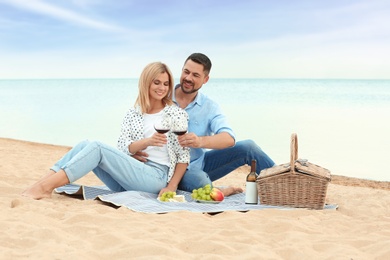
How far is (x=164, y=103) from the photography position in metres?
5.40

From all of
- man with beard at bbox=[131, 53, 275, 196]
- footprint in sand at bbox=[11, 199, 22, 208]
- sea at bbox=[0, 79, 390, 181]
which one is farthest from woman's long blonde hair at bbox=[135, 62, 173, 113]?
sea at bbox=[0, 79, 390, 181]

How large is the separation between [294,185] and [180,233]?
4.87 feet

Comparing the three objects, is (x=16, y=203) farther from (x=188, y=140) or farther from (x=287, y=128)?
(x=287, y=128)

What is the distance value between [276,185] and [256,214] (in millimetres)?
493

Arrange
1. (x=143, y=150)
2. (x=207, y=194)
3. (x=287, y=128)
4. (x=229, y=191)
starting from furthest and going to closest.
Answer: (x=287, y=128) < (x=229, y=191) < (x=143, y=150) < (x=207, y=194)

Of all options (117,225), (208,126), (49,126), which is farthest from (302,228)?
(49,126)

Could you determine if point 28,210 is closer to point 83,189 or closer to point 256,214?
point 83,189

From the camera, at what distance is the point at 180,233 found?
12.8ft

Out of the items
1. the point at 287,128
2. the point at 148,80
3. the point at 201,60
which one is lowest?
the point at 287,128

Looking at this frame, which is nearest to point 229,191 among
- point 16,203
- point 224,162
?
point 224,162

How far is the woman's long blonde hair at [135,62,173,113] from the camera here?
5.15 m

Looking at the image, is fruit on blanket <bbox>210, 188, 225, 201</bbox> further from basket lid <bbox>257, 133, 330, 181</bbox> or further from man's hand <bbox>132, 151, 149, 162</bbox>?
man's hand <bbox>132, 151, 149, 162</bbox>

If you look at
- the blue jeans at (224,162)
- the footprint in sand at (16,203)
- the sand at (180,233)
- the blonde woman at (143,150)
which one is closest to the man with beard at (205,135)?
the blue jeans at (224,162)

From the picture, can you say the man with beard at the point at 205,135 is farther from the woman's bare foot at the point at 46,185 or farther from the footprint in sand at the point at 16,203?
the footprint in sand at the point at 16,203
